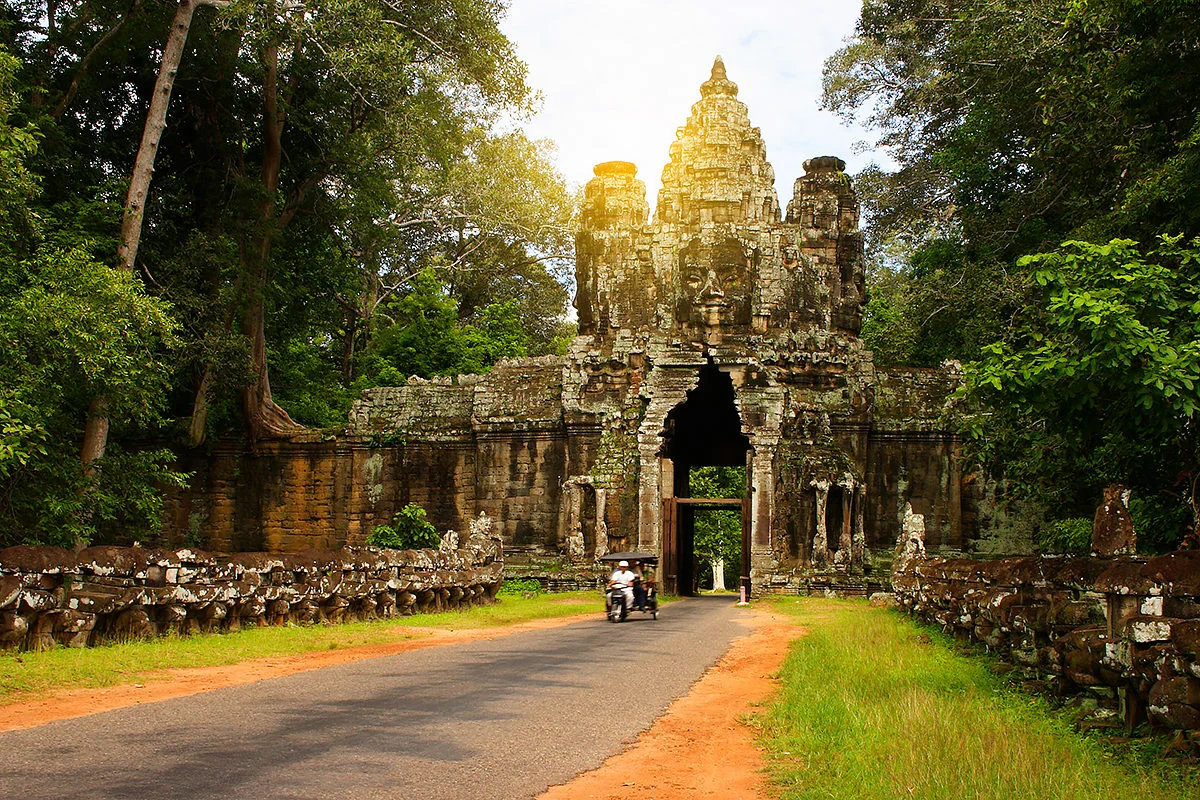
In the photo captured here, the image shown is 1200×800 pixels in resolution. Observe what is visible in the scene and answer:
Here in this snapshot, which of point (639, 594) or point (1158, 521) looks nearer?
point (1158, 521)

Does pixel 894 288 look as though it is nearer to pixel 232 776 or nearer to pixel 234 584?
pixel 234 584

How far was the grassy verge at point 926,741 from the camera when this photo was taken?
5719 millimetres

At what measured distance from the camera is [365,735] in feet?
22.6

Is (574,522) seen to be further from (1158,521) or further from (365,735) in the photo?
(365,735)

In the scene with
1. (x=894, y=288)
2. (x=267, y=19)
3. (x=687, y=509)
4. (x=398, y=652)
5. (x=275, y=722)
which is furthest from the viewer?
(x=894, y=288)

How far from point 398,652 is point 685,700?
4226 mm

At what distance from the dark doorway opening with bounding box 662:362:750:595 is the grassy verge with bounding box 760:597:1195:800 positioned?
42.9 ft

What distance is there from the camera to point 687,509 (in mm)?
27891

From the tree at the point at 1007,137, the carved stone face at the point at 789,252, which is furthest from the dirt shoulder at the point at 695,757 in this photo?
the carved stone face at the point at 789,252

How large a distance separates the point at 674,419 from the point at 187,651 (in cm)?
1567

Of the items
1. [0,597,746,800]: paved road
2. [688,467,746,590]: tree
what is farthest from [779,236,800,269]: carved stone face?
[688,467,746,590]: tree

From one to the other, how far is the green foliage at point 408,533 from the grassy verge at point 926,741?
1392 cm

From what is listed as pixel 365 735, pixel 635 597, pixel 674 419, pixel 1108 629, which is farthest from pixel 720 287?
pixel 365 735

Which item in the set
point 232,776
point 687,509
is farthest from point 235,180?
point 232,776
